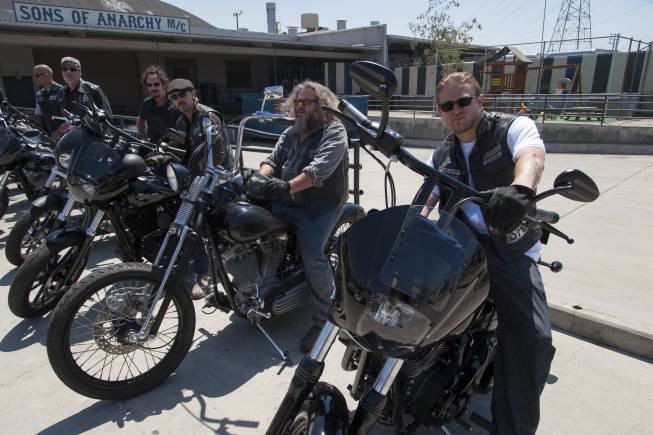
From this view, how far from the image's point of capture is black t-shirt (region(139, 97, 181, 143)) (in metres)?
4.64

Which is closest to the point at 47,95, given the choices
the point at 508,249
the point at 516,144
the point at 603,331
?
the point at 516,144

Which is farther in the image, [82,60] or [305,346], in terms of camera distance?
[82,60]

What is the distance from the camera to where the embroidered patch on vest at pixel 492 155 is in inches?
84.4

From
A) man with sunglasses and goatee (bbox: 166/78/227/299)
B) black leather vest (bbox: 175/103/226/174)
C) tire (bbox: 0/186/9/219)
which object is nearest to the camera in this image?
man with sunglasses and goatee (bbox: 166/78/227/299)

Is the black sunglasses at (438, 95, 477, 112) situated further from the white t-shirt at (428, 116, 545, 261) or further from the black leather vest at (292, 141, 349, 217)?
the black leather vest at (292, 141, 349, 217)

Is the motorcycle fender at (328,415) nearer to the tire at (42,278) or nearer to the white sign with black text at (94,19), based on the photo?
the tire at (42,278)

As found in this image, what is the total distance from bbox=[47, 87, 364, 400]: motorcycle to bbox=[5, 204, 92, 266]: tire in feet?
6.00

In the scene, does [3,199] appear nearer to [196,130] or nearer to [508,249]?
[196,130]

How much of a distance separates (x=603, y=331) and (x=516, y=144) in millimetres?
1738

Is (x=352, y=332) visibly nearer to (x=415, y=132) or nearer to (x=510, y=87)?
(x=415, y=132)

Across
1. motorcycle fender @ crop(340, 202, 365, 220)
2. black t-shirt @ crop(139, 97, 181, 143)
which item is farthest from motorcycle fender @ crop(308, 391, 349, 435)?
black t-shirt @ crop(139, 97, 181, 143)

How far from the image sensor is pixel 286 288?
3.01m

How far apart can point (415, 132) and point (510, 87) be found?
5.57m

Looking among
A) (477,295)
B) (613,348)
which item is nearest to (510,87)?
(613,348)
